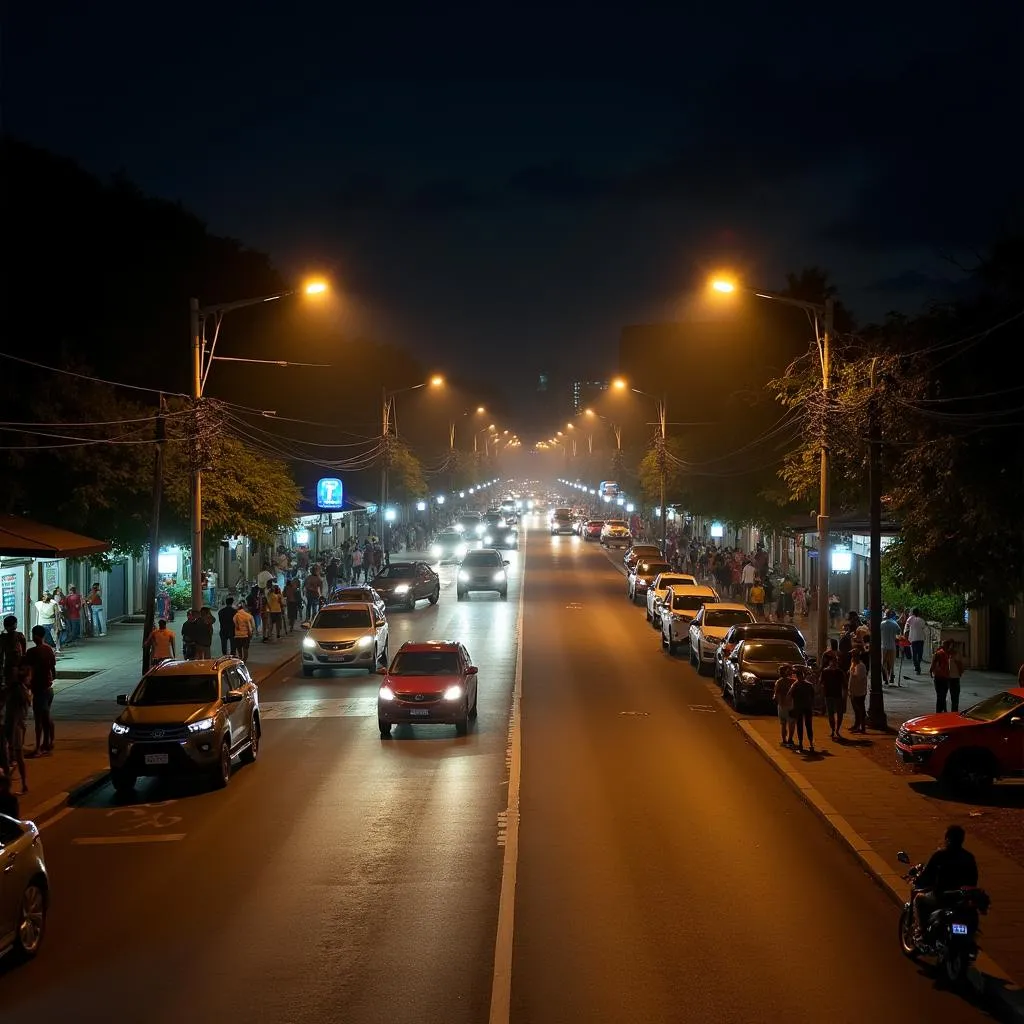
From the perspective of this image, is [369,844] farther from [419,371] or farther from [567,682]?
[419,371]

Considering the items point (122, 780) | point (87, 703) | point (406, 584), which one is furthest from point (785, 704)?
point (406, 584)

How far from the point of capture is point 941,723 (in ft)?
62.6

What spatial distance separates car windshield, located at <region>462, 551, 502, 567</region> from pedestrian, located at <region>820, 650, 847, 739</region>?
29.6 m

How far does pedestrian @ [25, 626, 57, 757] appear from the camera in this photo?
69.1 feet

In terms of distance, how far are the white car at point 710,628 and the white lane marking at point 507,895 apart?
892 cm

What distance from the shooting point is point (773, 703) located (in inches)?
1059

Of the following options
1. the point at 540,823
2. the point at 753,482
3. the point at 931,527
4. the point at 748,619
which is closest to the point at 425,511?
the point at 753,482

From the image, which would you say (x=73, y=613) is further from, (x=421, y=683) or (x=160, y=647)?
(x=421, y=683)

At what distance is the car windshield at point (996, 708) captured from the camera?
1889cm

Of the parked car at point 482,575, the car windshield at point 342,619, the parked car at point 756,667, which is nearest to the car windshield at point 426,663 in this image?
the parked car at point 756,667

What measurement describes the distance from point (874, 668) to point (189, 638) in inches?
550

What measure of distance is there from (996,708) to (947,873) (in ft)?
28.9

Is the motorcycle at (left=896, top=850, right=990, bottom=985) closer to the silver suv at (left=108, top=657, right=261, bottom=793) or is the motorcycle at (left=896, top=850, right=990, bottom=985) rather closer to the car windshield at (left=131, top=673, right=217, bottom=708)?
the silver suv at (left=108, top=657, right=261, bottom=793)

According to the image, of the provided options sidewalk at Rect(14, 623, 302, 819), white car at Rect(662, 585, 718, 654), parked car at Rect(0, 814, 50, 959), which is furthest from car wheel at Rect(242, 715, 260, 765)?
white car at Rect(662, 585, 718, 654)
